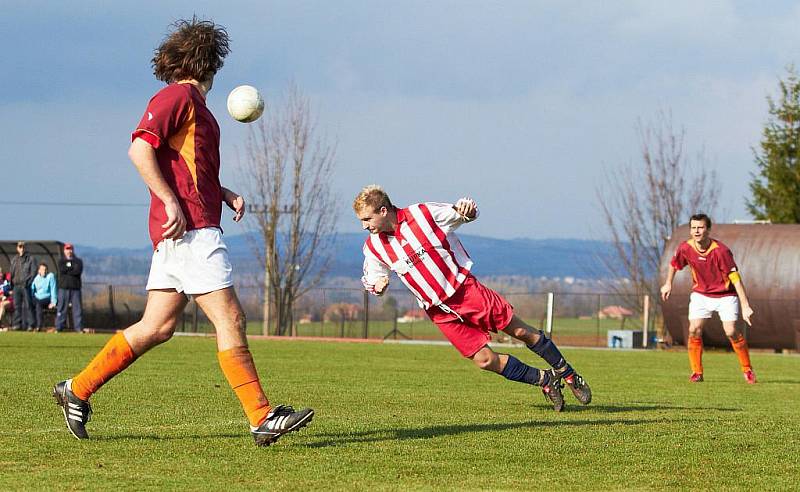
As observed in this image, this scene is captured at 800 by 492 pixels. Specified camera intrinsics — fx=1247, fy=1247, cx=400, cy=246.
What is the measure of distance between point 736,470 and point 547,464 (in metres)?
0.94

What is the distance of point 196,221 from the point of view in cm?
652

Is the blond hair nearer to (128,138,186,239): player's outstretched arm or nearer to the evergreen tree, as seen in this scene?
(128,138,186,239): player's outstretched arm

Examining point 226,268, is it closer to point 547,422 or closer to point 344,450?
point 344,450

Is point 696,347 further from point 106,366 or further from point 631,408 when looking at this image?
point 106,366

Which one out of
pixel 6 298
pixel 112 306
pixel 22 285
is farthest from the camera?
pixel 112 306

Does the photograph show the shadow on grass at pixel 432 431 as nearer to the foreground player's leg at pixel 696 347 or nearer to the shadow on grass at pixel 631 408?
the shadow on grass at pixel 631 408

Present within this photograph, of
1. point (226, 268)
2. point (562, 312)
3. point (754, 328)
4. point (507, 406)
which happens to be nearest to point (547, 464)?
point (226, 268)

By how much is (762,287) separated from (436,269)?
66.0 ft

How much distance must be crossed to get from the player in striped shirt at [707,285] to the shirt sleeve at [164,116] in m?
8.79

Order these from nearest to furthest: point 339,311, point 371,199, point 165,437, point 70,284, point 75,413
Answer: point 75,413 < point 165,437 < point 371,199 < point 70,284 < point 339,311

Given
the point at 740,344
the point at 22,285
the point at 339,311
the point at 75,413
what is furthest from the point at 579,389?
the point at 339,311

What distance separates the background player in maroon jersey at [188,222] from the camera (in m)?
6.47

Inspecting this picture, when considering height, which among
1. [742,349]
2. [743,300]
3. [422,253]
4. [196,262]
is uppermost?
[422,253]

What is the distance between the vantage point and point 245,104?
7496 mm
